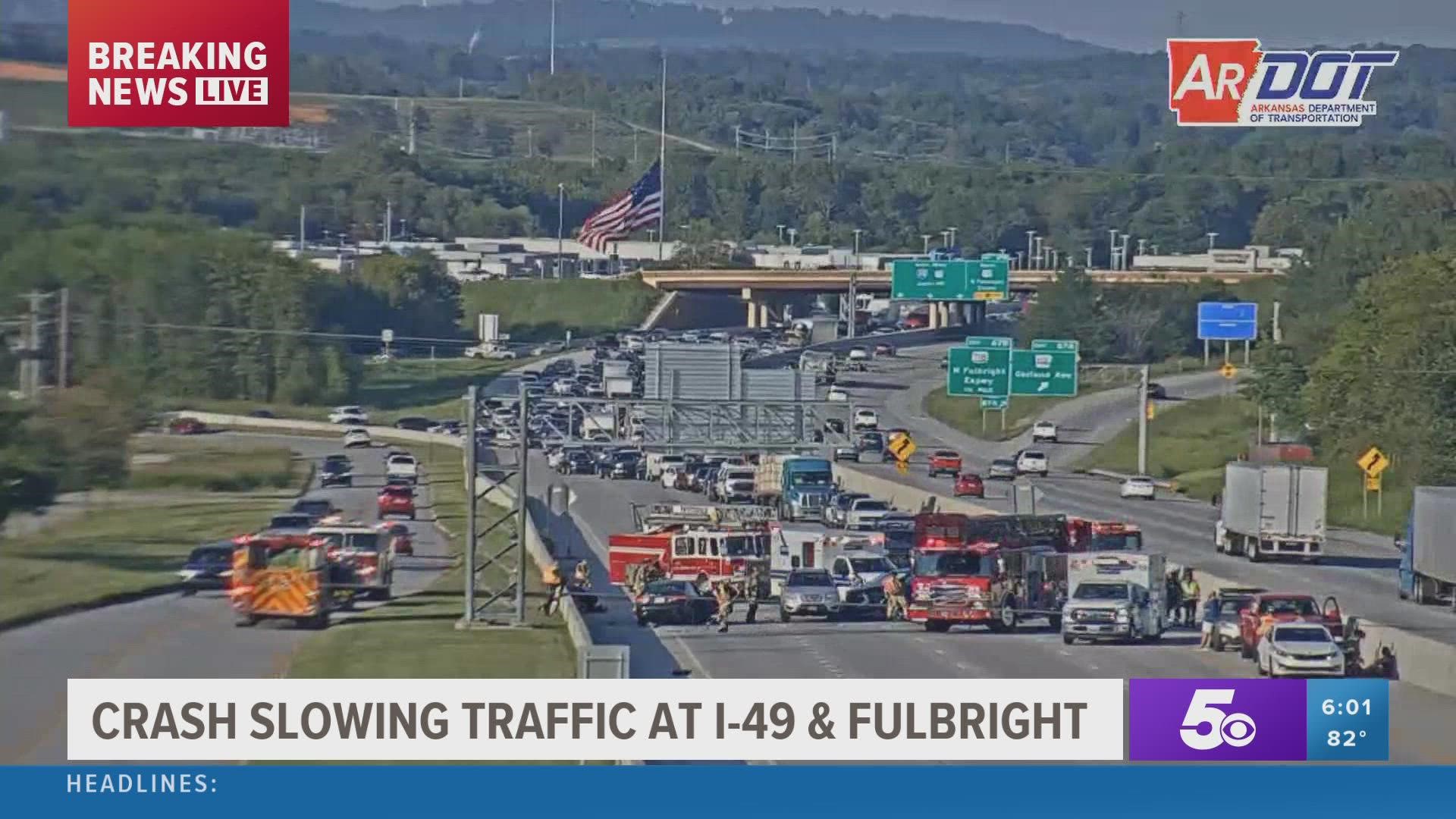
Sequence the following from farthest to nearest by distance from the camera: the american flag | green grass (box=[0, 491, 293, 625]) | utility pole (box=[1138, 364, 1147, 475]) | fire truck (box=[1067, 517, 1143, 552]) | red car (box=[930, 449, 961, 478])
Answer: fire truck (box=[1067, 517, 1143, 552]), red car (box=[930, 449, 961, 478]), utility pole (box=[1138, 364, 1147, 475]), the american flag, green grass (box=[0, 491, 293, 625])

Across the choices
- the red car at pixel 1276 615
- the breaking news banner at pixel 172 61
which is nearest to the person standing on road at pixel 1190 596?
the red car at pixel 1276 615

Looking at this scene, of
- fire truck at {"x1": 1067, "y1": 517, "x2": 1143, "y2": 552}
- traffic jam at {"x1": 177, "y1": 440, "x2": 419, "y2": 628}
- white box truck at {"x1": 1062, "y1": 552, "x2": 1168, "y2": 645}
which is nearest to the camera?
traffic jam at {"x1": 177, "y1": 440, "x2": 419, "y2": 628}

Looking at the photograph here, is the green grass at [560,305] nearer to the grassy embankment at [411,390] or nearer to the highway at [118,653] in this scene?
the grassy embankment at [411,390]

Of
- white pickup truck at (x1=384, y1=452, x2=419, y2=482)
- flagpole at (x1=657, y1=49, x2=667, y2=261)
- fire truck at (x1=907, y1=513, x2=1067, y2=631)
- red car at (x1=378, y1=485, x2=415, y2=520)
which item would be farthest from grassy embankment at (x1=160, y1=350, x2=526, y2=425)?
fire truck at (x1=907, y1=513, x2=1067, y2=631)

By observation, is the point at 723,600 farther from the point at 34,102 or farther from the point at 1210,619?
the point at 34,102

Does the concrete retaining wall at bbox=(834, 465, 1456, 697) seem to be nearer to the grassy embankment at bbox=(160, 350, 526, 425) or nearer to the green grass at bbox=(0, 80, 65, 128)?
the grassy embankment at bbox=(160, 350, 526, 425)

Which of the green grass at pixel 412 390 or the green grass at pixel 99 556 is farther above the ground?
the green grass at pixel 412 390

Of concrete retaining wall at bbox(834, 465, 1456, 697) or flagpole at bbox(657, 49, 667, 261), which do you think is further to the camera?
flagpole at bbox(657, 49, 667, 261)
